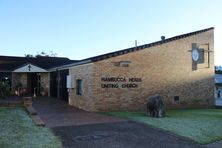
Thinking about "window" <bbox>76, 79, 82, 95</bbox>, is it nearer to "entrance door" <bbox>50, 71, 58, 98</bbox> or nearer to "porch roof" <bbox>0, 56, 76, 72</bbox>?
"entrance door" <bbox>50, 71, 58, 98</bbox>

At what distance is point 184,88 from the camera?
2106cm

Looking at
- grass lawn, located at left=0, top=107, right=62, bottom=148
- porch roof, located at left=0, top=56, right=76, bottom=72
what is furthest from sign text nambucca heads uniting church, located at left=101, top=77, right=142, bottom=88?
porch roof, located at left=0, top=56, right=76, bottom=72

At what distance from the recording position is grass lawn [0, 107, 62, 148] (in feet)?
28.1

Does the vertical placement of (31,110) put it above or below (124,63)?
below

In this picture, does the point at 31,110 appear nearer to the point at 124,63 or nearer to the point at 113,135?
the point at 124,63

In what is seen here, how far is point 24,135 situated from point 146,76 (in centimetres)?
1066

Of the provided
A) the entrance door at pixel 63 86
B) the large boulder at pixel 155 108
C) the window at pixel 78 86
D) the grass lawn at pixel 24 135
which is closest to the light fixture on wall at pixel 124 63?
the window at pixel 78 86

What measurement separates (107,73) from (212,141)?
857 centimetres

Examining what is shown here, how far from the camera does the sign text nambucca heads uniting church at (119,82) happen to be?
690 inches

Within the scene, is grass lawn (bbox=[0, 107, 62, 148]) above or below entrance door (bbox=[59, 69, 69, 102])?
below

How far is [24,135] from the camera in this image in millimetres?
9703

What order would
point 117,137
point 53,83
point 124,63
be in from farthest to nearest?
point 53,83 → point 124,63 → point 117,137

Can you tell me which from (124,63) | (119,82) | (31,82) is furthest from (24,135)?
(31,82)

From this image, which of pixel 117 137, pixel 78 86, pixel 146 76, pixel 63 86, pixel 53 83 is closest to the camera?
pixel 117 137
